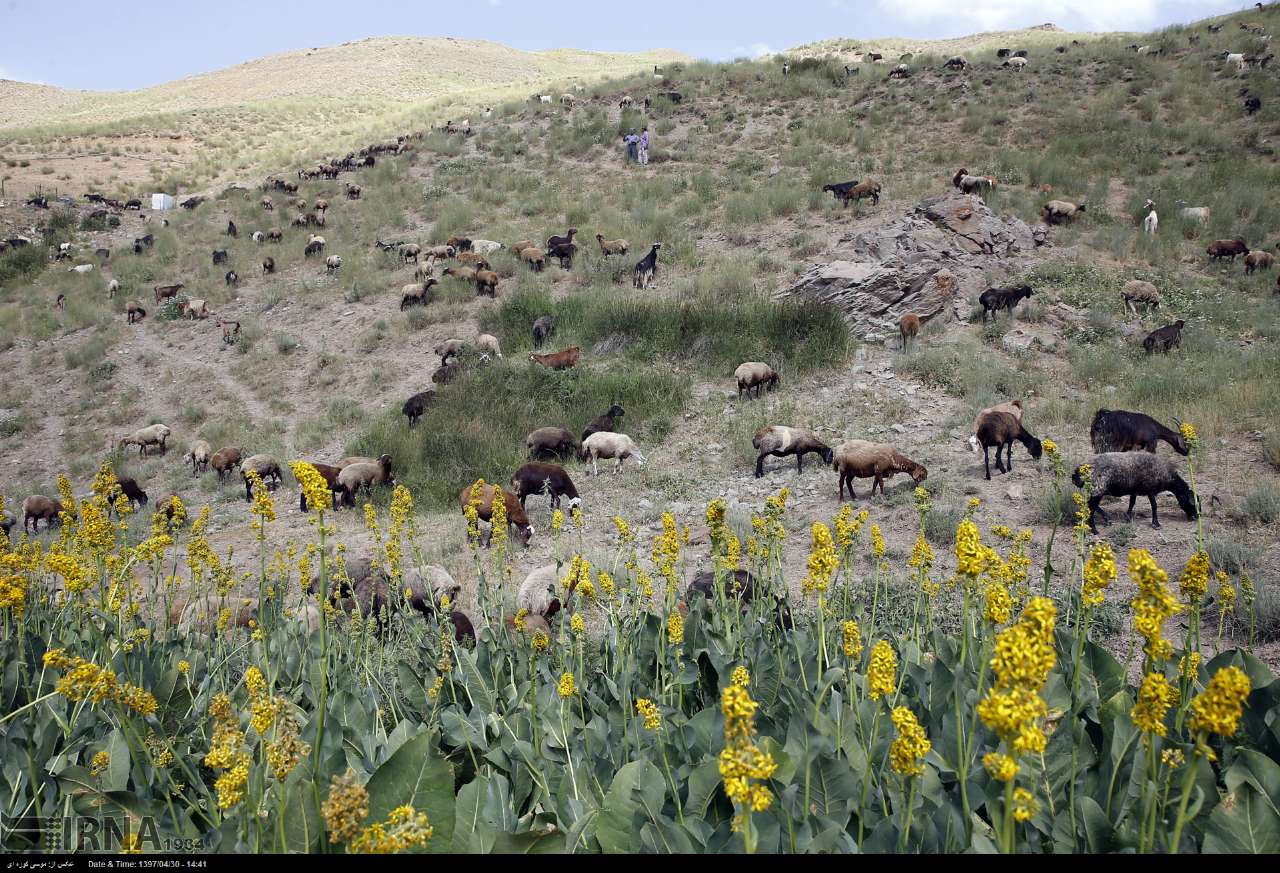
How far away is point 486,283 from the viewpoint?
65.5 ft

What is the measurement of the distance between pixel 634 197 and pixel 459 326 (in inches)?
379

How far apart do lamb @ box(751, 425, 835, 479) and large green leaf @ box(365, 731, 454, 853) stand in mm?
9104

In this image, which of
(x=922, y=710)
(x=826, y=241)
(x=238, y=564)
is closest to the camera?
(x=922, y=710)

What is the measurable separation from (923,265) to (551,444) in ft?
29.7

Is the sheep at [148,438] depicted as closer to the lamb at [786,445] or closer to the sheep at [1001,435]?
the lamb at [786,445]

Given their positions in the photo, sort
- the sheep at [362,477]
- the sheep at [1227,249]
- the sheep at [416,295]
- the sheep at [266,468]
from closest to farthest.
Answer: the sheep at [362,477]
the sheep at [266,468]
the sheep at [1227,249]
the sheep at [416,295]

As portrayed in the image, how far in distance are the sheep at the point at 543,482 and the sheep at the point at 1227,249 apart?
1605cm

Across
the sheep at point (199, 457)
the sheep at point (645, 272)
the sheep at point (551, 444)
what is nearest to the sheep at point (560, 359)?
the sheep at point (551, 444)

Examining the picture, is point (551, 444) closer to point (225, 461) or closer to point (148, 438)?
point (225, 461)

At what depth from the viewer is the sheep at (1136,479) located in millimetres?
7645

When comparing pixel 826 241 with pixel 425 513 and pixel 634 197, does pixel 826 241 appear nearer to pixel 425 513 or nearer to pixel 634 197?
pixel 634 197

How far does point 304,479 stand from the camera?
6.27ft

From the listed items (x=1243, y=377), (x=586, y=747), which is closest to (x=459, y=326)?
(x=1243, y=377)

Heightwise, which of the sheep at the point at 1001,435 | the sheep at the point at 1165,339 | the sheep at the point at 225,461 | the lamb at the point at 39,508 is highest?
the sheep at the point at 1165,339
